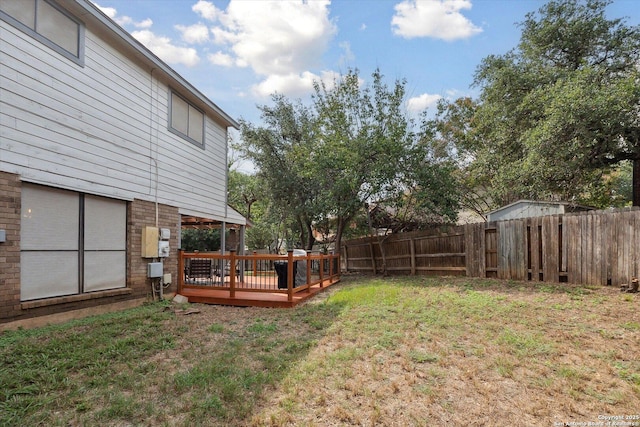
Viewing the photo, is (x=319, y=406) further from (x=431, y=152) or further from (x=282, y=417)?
(x=431, y=152)

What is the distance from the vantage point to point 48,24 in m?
5.02

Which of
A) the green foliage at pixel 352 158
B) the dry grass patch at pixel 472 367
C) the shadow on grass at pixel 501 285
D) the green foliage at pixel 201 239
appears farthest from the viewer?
the green foliage at pixel 201 239

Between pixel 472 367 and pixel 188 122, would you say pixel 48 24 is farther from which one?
pixel 472 367

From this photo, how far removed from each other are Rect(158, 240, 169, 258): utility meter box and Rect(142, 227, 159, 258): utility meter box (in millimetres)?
124

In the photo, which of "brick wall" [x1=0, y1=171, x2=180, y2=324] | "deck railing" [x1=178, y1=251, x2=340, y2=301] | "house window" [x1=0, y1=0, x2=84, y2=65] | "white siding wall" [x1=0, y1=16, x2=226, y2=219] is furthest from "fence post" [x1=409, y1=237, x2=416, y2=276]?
"house window" [x1=0, y1=0, x2=84, y2=65]

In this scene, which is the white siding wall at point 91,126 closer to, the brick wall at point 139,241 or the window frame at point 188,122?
the window frame at point 188,122

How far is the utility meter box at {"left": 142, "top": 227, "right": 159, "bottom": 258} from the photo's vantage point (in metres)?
6.75

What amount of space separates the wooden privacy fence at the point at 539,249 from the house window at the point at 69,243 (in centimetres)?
868

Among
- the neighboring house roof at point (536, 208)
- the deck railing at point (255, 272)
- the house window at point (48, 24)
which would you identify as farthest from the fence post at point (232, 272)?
the neighboring house roof at point (536, 208)

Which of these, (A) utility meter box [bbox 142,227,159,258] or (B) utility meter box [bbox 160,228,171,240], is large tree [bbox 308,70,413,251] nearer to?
(B) utility meter box [bbox 160,228,171,240]

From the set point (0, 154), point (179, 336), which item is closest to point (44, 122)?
point (0, 154)

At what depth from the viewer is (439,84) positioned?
14.4 metres

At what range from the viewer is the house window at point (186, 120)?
7.85m

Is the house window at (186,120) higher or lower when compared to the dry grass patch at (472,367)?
higher
